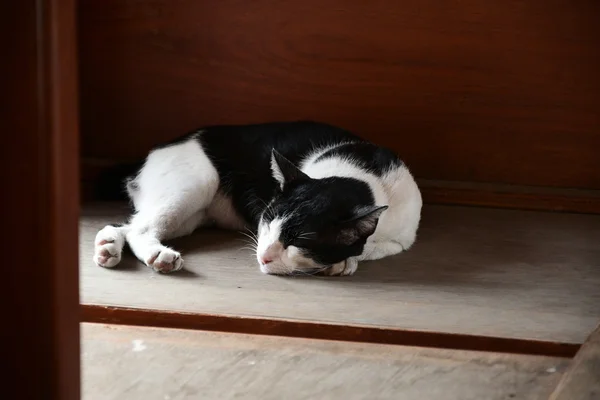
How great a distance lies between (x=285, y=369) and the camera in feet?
4.76

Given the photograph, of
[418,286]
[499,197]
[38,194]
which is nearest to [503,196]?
[499,197]

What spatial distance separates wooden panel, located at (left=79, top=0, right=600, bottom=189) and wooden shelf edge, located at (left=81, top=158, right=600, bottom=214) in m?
0.05

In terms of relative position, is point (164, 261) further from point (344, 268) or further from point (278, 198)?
point (344, 268)

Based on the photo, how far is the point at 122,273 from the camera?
182 centimetres

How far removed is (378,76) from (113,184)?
840 millimetres

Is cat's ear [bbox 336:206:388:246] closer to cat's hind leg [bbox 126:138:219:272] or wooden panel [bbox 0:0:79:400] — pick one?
cat's hind leg [bbox 126:138:219:272]

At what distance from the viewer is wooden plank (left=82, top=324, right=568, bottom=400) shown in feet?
4.52

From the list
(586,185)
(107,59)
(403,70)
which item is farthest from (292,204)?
(586,185)

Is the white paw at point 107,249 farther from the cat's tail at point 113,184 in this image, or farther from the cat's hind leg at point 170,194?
the cat's tail at point 113,184

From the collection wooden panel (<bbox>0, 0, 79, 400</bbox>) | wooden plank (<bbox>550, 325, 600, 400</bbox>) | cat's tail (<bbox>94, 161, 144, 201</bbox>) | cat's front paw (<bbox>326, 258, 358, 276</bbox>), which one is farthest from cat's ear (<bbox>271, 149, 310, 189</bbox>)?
wooden panel (<bbox>0, 0, 79, 400</bbox>)

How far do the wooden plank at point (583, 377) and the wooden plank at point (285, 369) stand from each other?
1.8 inches

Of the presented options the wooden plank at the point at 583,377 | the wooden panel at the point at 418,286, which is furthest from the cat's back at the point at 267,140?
the wooden plank at the point at 583,377

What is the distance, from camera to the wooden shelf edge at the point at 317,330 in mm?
1568

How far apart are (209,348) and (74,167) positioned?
70cm
